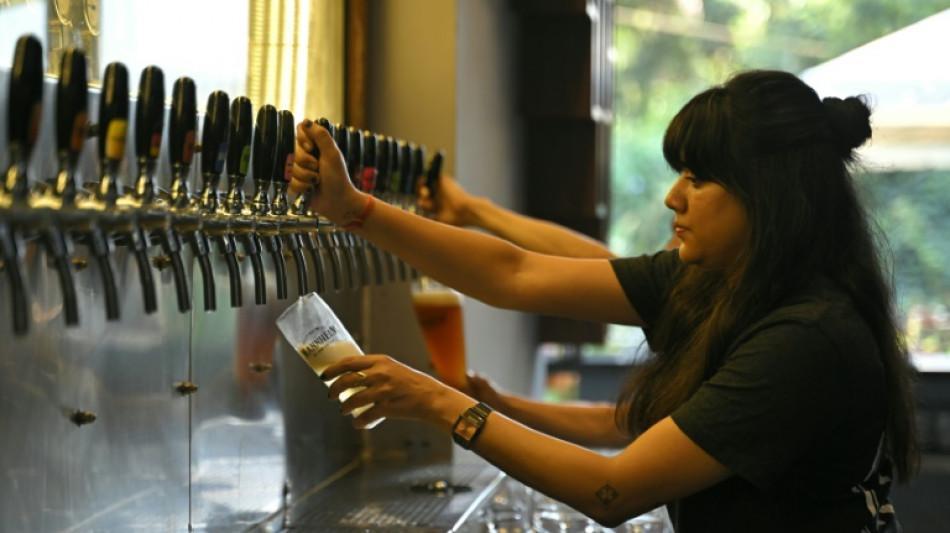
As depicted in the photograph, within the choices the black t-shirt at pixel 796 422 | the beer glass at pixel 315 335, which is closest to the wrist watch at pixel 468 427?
the beer glass at pixel 315 335

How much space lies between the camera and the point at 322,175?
197 centimetres

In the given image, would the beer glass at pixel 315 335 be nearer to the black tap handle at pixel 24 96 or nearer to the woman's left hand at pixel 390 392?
the woman's left hand at pixel 390 392

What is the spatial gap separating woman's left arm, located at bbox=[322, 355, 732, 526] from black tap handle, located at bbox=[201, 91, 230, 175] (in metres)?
0.32

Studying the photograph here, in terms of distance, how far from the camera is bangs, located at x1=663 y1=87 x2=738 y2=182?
1959 millimetres

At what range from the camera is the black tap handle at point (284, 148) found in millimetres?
1896

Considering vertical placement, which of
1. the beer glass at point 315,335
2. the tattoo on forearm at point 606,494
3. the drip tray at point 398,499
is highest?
the beer glass at point 315,335

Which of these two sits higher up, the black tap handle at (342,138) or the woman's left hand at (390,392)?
the black tap handle at (342,138)

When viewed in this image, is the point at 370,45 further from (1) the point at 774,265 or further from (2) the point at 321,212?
(1) the point at 774,265

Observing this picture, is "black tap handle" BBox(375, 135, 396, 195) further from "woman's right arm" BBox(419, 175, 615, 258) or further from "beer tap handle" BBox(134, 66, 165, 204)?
"beer tap handle" BBox(134, 66, 165, 204)

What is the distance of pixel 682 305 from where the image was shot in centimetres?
221

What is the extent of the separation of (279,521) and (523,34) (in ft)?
8.55

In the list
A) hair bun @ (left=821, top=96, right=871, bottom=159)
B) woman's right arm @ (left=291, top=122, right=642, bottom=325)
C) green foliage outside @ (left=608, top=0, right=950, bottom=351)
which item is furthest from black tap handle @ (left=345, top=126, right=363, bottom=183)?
green foliage outside @ (left=608, top=0, right=950, bottom=351)

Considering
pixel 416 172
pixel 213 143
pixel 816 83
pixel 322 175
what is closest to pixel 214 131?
pixel 213 143

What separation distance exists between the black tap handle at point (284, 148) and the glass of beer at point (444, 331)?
86 centimetres
